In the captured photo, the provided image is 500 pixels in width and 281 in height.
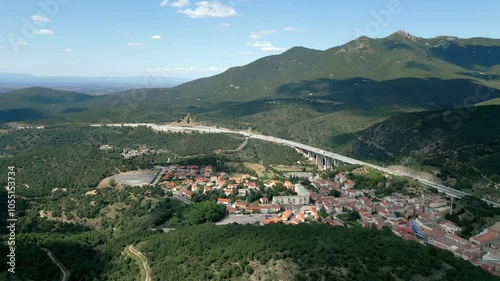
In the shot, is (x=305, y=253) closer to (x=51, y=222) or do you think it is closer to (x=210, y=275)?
(x=210, y=275)

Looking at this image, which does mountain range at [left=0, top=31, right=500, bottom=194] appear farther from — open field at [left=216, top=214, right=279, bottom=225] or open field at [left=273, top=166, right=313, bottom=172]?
open field at [left=216, top=214, right=279, bottom=225]

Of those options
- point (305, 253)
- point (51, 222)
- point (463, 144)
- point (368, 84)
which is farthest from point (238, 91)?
point (305, 253)

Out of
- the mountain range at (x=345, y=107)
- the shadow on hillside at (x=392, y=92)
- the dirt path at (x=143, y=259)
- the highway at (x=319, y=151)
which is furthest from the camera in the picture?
the shadow on hillside at (x=392, y=92)

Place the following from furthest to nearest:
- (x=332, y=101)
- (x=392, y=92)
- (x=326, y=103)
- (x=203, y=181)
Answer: (x=332, y=101) < (x=326, y=103) < (x=392, y=92) < (x=203, y=181)

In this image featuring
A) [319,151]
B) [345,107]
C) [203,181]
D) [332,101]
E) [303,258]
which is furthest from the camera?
[332,101]

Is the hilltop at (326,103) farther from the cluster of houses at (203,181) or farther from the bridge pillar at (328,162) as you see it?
the cluster of houses at (203,181)

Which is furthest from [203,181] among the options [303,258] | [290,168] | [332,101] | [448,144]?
[332,101]

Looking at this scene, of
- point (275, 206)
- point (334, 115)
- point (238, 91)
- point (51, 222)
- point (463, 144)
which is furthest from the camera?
point (238, 91)

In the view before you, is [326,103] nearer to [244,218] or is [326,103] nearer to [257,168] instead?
[257,168]

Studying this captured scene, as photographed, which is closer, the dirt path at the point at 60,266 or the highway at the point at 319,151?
the dirt path at the point at 60,266

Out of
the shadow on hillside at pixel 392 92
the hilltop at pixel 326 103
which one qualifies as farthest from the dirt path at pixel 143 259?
the shadow on hillside at pixel 392 92

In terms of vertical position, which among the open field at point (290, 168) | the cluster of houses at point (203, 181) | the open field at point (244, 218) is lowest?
the open field at point (290, 168)
